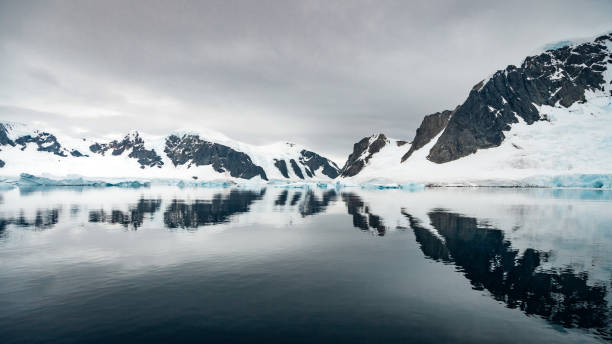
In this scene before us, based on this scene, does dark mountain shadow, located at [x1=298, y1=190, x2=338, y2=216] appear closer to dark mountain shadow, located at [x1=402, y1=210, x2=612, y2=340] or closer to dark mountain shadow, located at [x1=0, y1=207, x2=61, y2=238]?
dark mountain shadow, located at [x1=402, y1=210, x2=612, y2=340]

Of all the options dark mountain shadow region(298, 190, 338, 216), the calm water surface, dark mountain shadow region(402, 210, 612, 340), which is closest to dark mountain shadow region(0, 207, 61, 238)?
the calm water surface

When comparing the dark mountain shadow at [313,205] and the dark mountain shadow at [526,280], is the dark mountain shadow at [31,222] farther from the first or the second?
the dark mountain shadow at [526,280]

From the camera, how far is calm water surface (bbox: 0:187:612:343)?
12102 millimetres

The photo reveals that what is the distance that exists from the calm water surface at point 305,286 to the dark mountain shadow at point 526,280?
0.09 m

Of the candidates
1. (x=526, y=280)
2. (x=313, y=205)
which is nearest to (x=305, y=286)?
(x=526, y=280)

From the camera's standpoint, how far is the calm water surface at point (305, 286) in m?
12.1

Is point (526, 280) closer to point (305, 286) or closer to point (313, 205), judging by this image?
point (305, 286)

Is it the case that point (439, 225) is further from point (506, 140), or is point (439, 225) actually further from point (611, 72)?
point (611, 72)

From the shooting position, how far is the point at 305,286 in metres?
17.0

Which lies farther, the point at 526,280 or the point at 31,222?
the point at 31,222

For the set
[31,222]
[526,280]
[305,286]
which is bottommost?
[526,280]

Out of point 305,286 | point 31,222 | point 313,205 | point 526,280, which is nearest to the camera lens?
point 305,286

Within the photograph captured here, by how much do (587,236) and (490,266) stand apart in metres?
16.9

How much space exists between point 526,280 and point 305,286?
39.3 feet
